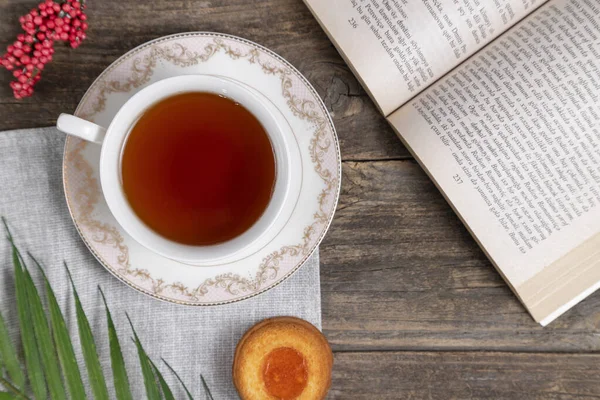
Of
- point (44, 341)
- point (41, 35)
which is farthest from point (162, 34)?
point (44, 341)

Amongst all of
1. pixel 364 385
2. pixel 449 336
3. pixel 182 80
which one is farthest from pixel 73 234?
pixel 449 336

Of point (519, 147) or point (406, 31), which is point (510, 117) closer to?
point (519, 147)

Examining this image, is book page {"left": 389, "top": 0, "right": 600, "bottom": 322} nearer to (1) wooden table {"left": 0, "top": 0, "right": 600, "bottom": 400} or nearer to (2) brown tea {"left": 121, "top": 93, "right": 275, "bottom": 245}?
(1) wooden table {"left": 0, "top": 0, "right": 600, "bottom": 400}

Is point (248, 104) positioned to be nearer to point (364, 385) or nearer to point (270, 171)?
point (270, 171)

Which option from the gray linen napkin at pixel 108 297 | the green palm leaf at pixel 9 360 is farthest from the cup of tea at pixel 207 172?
the green palm leaf at pixel 9 360

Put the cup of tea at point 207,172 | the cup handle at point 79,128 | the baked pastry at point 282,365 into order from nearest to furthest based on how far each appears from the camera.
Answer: the cup handle at point 79,128
the cup of tea at point 207,172
the baked pastry at point 282,365

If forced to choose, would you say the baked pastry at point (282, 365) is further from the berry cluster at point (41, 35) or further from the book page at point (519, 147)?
the berry cluster at point (41, 35)
